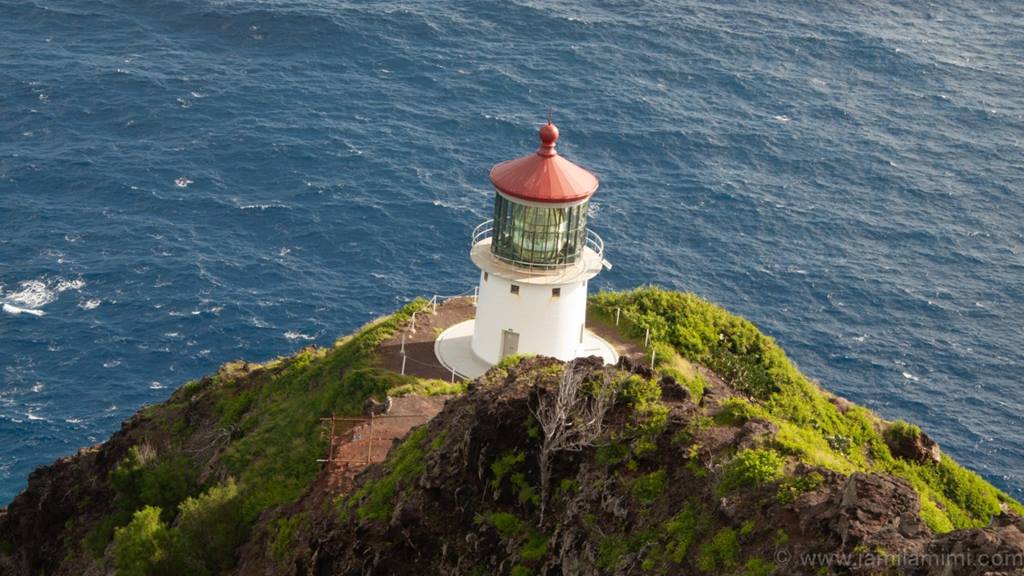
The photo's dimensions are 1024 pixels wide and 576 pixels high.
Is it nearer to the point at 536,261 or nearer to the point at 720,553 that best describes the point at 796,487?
the point at 720,553

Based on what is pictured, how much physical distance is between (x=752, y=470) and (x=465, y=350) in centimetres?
2642

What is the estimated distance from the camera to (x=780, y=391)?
57.0 metres

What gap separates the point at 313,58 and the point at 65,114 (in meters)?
26.4

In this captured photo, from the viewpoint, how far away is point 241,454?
169 feet

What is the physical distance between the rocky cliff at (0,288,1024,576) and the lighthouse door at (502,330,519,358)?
363 centimetres

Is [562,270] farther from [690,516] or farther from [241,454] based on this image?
[690,516]

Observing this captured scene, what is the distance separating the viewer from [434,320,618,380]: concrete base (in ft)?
181

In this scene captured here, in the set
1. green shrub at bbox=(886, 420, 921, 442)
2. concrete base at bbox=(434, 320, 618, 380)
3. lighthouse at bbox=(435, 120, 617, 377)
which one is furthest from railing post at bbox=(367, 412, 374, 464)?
green shrub at bbox=(886, 420, 921, 442)

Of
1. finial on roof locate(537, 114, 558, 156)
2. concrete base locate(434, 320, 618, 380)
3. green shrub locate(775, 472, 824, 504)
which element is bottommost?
concrete base locate(434, 320, 618, 380)

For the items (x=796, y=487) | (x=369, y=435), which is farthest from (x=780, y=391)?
(x=796, y=487)

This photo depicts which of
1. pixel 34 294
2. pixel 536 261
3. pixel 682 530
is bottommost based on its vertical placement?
pixel 34 294

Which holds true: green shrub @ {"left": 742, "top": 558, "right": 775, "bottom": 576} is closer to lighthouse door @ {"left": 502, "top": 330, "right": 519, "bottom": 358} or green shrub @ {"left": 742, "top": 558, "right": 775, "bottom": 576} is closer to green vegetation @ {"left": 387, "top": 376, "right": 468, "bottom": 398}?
green vegetation @ {"left": 387, "top": 376, "right": 468, "bottom": 398}

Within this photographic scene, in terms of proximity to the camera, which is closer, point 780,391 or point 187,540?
point 187,540

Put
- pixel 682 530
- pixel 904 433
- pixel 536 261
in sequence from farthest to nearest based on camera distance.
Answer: pixel 904 433 → pixel 536 261 → pixel 682 530
